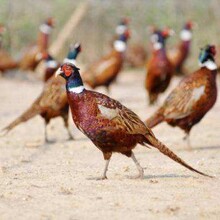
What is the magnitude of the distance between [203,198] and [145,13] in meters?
19.1

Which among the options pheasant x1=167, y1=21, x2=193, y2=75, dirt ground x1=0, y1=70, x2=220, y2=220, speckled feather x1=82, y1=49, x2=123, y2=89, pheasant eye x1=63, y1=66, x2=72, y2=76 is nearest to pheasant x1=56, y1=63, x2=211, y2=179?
pheasant eye x1=63, y1=66, x2=72, y2=76

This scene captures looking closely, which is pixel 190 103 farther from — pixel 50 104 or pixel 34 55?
pixel 34 55

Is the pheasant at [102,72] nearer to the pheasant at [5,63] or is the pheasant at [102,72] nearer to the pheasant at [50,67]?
the pheasant at [50,67]

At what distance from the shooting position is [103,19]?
2392 cm

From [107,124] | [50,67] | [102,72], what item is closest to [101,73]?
[102,72]

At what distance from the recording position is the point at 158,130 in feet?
36.9

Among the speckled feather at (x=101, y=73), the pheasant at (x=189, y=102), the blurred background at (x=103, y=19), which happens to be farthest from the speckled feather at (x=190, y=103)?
the blurred background at (x=103, y=19)

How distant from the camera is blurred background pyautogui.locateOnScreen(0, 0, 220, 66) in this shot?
23.4m

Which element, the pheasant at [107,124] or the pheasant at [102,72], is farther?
the pheasant at [102,72]

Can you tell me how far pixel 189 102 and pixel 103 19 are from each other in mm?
14825

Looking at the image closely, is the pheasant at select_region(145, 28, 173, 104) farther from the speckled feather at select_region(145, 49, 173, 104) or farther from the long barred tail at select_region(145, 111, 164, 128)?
the long barred tail at select_region(145, 111, 164, 128)

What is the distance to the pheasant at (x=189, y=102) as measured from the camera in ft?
30.8

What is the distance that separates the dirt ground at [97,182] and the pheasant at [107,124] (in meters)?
0.32

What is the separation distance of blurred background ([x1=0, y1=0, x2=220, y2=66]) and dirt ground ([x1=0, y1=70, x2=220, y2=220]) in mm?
12043
